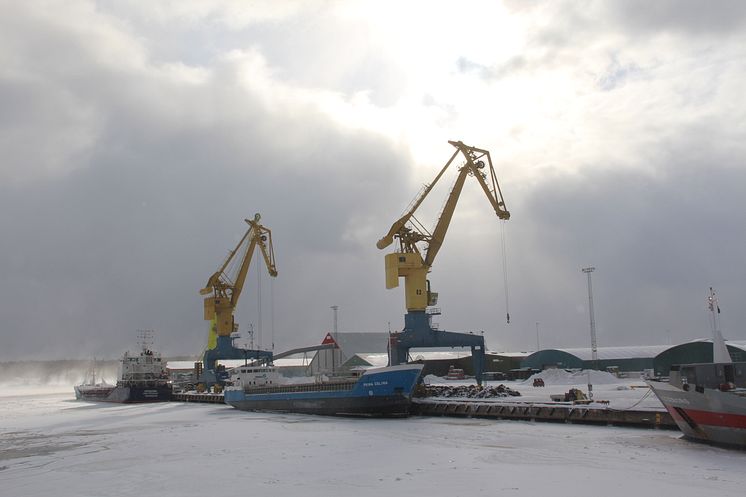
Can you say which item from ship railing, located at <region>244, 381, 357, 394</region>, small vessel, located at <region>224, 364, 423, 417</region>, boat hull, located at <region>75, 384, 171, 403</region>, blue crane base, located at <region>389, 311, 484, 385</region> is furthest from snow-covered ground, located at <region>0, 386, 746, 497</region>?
boat hull, located at <region>75, 384, 171, 403</region>

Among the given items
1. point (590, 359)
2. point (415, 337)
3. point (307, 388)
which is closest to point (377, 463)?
point (307, 388)

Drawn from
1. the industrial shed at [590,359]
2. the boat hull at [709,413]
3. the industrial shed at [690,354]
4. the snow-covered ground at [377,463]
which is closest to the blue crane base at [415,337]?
the snow-covered ground at [377,463]

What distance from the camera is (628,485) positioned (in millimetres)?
16969

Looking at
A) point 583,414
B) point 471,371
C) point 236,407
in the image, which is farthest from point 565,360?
point 583,414

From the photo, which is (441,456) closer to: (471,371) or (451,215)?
(451,215)

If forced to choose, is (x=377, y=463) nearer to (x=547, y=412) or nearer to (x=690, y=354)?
(x=547, y=412)

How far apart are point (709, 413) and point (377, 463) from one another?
13824 mm

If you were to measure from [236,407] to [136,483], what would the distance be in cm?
4280

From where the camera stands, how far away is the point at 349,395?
45094 mm

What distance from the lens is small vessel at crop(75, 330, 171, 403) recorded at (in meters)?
76.9

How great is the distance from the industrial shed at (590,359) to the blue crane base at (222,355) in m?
41.1

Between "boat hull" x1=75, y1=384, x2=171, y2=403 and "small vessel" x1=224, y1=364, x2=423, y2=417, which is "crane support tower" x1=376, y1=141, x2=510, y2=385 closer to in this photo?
"small vessel" x1=224, y1=364, x2=423, y2=417

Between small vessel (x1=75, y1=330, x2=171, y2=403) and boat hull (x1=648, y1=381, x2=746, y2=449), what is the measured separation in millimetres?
66409

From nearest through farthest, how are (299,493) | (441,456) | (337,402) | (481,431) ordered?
(299,493) < (441,456) < (481,431) < (337,402)
